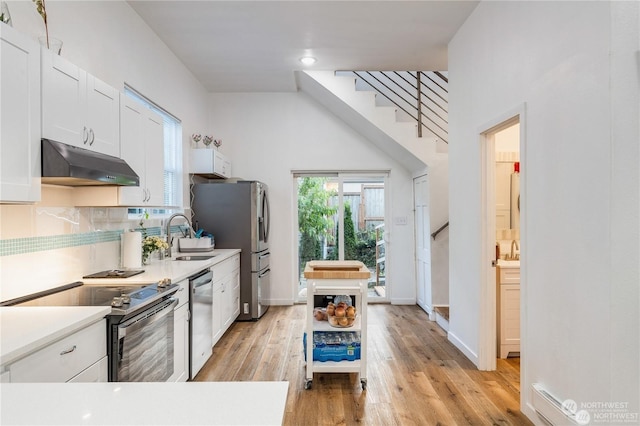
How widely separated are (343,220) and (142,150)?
3159 millimetres

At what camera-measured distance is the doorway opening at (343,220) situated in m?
5.24

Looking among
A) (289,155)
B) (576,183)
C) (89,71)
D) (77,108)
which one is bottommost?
(576,183)

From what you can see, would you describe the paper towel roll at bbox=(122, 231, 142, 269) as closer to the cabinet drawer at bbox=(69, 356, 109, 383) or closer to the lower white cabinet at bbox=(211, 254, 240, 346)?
the lower white cabinet at bbox=(211, 254, 240, 346)

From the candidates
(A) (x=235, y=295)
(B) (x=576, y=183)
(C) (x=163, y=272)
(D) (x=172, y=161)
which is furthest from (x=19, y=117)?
(A) (x=235, y=295)

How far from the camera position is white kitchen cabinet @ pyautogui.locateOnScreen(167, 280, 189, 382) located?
2438 millimetres

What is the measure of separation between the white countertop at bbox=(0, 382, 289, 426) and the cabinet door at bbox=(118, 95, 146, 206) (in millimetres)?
1764

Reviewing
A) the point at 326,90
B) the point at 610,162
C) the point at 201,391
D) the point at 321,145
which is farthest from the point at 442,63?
the point at 201,391

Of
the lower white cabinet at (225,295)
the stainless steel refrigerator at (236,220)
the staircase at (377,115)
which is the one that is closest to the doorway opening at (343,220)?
the staircase at (377,115)

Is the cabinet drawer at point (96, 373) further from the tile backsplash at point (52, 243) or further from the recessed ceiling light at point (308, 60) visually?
the recessed ceiling light at point (308, 60)

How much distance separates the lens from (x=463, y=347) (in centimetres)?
329

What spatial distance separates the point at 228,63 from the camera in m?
4.07

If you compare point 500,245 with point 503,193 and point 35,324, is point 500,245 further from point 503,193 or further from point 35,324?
point 35,324

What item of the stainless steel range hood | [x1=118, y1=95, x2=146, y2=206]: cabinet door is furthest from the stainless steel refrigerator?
the stainless steel range hood

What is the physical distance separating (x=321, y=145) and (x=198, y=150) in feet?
5.77
